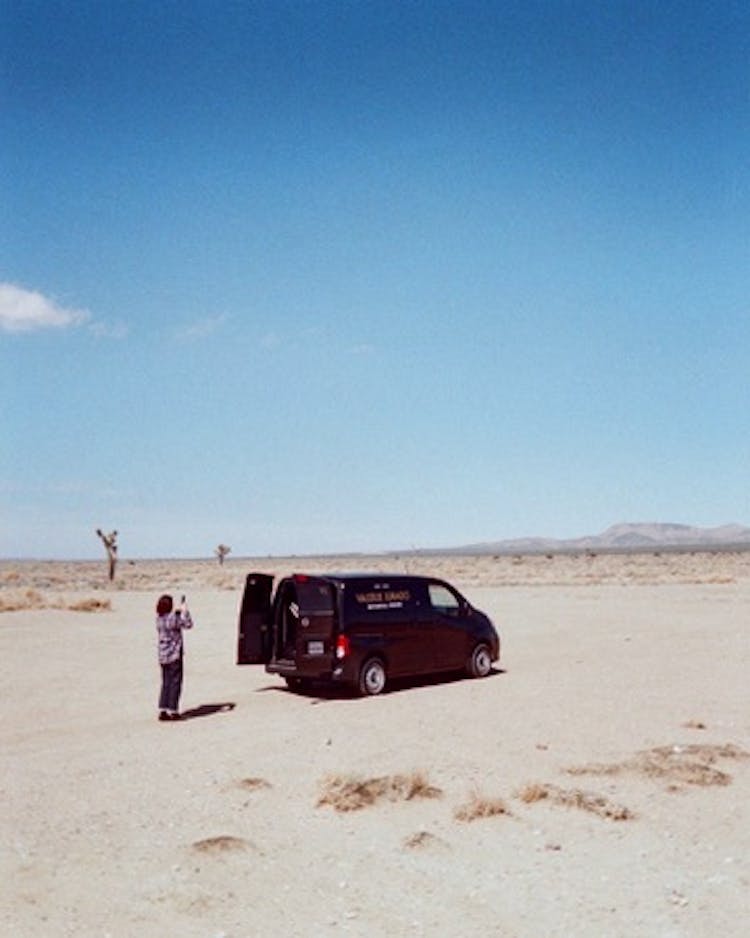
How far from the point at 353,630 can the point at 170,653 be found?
2.98 metres

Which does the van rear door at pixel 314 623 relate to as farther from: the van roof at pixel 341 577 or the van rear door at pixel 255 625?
the van rear door at pixel 255 625

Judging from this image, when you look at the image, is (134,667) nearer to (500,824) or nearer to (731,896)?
(500,824)

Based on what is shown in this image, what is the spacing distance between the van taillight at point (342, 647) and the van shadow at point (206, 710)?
2.00 meters

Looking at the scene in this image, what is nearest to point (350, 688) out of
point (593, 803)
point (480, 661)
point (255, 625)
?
point (255, 625)

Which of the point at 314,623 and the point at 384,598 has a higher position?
the point at 384,598

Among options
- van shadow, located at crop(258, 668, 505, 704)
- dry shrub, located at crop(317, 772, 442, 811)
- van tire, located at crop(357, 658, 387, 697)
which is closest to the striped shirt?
van shadow, located at crop(258, 668, 505, 704)

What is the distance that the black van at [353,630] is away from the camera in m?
15.8

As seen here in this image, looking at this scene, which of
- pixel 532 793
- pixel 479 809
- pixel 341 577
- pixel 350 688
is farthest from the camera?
pixel 350 688

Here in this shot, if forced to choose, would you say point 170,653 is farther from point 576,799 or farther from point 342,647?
point 576,799

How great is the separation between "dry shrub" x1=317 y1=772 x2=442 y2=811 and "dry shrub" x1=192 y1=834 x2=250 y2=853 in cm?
139

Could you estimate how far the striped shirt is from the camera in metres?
14.7

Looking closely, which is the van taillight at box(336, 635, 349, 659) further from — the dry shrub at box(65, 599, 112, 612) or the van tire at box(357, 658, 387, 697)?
the dry shrub at box(65, 599, 112, 612)

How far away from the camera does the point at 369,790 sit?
10148mm

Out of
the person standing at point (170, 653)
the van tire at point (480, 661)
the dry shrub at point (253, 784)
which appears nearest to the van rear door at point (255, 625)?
the person standing at point (170, 653)
